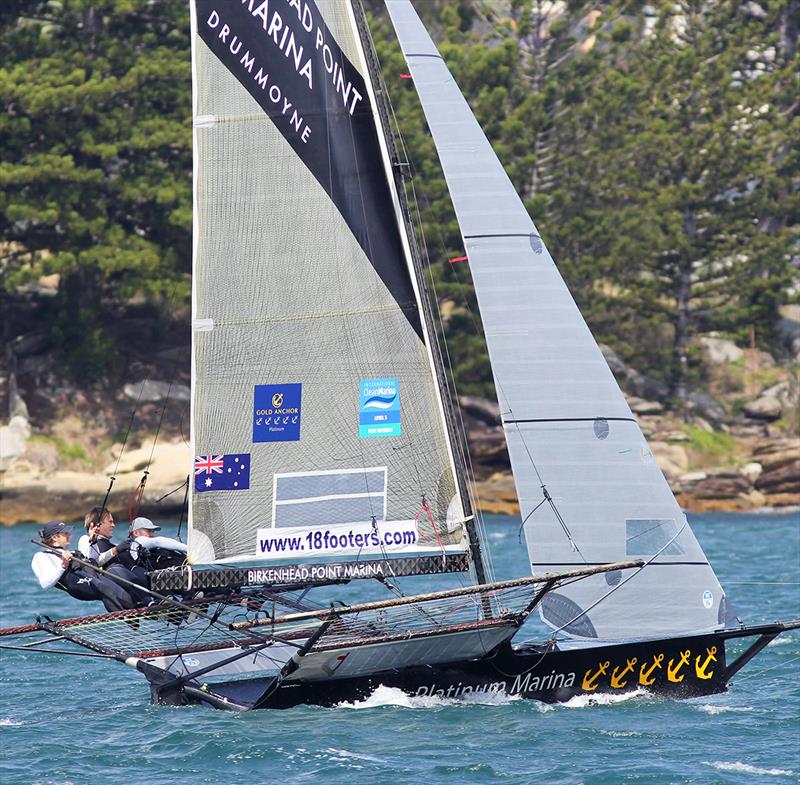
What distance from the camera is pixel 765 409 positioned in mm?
43562

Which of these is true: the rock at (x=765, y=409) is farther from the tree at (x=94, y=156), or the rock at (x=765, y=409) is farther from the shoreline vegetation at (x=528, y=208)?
the tree at (x=94, y=156)

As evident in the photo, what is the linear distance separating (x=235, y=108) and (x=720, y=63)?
32.2 metres

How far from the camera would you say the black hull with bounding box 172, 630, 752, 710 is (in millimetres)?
13547

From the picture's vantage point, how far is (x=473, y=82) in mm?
42938

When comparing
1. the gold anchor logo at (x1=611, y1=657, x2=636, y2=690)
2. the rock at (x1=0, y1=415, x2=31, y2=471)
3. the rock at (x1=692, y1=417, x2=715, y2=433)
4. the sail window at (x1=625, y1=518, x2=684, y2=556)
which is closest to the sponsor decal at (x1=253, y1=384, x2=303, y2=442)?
the sail window at (x1=625, y1=518, x2=684, y2=556)

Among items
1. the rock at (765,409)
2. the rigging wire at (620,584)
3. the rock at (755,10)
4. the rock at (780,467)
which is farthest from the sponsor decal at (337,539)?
the rock at (755,10)

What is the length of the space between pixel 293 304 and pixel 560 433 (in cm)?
285

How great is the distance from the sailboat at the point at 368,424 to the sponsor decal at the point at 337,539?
0.07 feet

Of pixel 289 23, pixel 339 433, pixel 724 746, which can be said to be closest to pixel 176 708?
pixel 339 433

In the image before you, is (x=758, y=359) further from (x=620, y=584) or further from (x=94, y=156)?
(x=620, y=584)

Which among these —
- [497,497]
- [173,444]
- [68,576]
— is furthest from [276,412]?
[497,497]

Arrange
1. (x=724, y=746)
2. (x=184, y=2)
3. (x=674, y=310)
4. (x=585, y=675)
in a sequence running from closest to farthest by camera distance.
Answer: (x=724, y=746) → (x=585, y=675) → (x=184, y=2) → (x=674, y=310)

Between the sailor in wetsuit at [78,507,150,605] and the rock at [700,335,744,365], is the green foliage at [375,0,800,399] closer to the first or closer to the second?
the rock at [700,335,744,365]

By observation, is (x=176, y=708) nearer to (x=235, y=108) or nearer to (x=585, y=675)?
(x=585, y=675)
